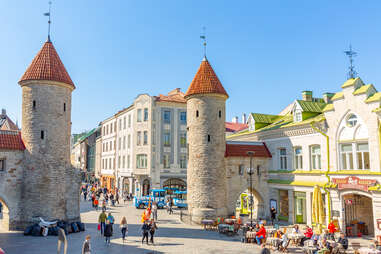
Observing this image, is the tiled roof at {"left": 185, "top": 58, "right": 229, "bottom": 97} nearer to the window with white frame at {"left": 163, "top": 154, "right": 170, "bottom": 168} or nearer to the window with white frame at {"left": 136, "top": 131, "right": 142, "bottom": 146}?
the window with white frame at {"left": 163, "top": 154, "right": 170, "bottom": 168}

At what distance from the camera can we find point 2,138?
22.6 metres

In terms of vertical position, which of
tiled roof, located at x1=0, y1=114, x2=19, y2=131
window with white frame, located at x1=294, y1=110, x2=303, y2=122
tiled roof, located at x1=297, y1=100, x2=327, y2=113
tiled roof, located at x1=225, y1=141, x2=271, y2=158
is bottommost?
tiled roof, located at x1=225, y1=141, x2=271, y2=158

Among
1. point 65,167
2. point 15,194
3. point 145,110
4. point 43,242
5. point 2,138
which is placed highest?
point 145,110

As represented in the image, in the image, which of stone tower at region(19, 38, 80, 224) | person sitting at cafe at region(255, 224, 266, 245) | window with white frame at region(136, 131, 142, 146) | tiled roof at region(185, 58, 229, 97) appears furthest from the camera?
window with white frame at region(136, 131, 142, 146)

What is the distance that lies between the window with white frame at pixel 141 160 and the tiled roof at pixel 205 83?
760 inches

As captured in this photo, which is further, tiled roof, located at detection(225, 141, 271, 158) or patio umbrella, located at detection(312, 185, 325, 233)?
tiled roof, located at detection(225, 141, 271, 158)

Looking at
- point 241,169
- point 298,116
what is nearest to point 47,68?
point 241,169

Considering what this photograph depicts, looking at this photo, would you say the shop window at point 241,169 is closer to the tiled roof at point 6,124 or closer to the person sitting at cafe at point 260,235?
the person sitting at cafe at point 260,235

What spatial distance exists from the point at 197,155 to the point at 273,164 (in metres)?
6.96

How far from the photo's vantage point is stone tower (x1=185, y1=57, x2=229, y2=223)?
2655 centimetres

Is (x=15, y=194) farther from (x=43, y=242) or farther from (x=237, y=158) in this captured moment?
(x=237, y=158)

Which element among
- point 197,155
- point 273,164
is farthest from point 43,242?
point 273,164

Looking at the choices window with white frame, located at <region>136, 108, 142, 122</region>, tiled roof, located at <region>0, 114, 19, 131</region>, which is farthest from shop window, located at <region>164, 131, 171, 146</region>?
tiled roof, located at <region>0, 114, 19, 131</region>

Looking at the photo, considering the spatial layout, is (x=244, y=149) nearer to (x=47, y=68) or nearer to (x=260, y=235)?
(x=260, y=235)
